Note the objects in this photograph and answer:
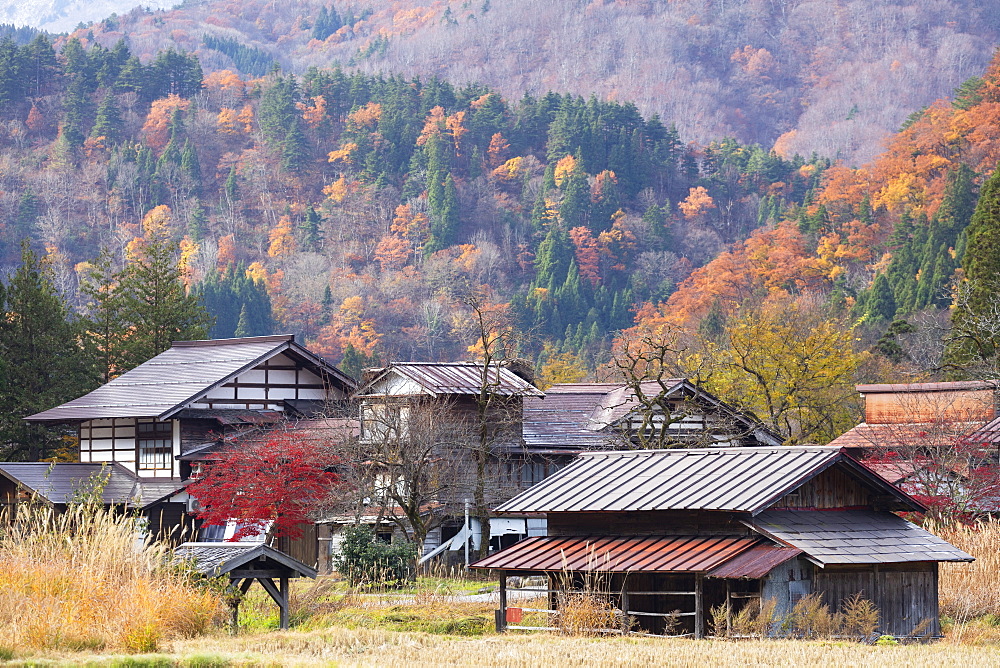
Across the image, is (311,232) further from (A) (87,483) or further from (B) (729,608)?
(B) (729,608)

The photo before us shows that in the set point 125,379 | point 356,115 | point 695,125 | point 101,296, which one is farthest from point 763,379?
point 695,125

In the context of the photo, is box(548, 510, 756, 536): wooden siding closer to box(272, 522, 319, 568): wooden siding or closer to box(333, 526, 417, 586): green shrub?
box(333, 526, 417, 586): green shrub

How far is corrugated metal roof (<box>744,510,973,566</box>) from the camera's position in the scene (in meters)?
19.4

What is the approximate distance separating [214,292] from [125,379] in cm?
5481

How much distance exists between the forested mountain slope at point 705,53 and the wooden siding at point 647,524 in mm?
149947

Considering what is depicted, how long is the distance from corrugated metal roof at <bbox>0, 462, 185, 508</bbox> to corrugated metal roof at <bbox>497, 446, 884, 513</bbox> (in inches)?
667

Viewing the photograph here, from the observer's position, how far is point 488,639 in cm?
1848

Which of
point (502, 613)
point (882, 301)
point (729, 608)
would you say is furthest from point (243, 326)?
point (729, 608)

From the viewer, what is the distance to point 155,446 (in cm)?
4031

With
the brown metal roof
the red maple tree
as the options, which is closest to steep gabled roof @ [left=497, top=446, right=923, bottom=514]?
the red maple tree

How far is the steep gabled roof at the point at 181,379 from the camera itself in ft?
130

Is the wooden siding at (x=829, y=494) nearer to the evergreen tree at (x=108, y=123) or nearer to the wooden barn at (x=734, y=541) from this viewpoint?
the wooden barn at (x=734, y=541)

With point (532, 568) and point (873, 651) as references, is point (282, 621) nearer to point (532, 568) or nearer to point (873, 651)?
point (532, 568)

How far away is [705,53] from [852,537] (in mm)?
171908
